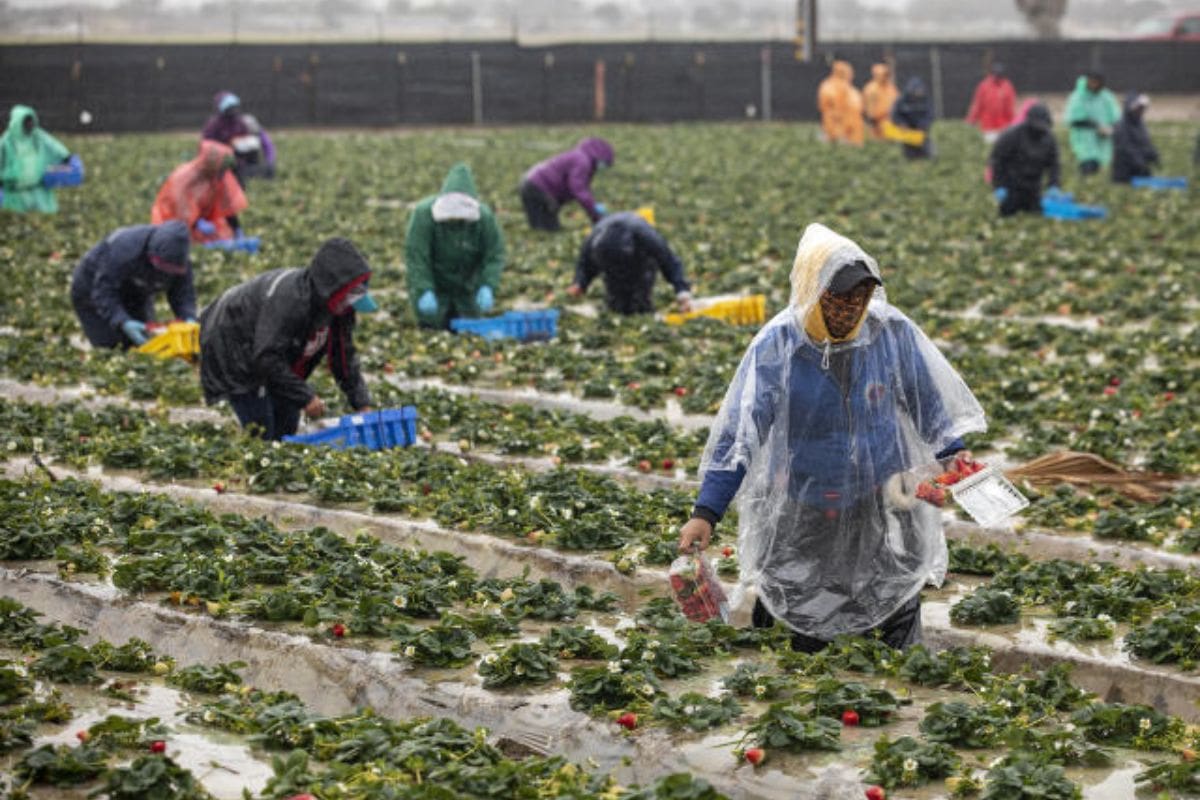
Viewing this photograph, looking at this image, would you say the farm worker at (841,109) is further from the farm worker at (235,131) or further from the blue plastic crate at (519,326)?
the blue plastic crate at (519,326)

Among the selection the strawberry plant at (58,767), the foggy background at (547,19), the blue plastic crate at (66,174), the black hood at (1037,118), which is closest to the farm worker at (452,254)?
the strawberry plant at (58,767)

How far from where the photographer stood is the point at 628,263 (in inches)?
646

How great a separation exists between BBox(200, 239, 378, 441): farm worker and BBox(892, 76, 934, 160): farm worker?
865 inches

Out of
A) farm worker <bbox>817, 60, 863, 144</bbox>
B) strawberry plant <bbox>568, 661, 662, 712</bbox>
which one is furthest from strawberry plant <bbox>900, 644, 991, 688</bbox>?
farm worker <bbox>817, 60, 863, 144</bbox>

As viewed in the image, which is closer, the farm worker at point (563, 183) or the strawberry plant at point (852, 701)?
the strawberry plant at point (852, 701)

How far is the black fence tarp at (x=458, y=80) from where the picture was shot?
40.4 m

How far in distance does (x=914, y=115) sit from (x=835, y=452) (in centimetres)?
2597

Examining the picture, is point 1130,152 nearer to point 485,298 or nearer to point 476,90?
point 485,298

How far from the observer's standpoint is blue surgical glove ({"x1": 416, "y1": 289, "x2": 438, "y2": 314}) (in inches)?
613

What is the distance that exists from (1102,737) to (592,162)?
14.8m

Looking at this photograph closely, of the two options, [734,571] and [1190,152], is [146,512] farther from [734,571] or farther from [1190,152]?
[1190,152]

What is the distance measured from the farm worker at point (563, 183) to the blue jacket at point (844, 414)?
519 inches

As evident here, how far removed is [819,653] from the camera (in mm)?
7359

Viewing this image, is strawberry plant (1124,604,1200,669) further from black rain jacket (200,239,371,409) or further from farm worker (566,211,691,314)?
farm worker (566,211,691,314)
